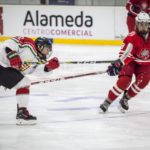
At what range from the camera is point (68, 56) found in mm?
8000

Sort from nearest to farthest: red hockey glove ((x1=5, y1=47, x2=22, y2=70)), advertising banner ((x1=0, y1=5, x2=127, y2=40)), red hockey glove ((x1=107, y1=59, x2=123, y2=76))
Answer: red hockey glove ((x1=5, y1=47, x2=22, y2=70))
red hockey glove ((x1=107, y1=59, x2=123, y2=76))
advertising banner ((x1=0, y1=5, x2=127, y2=40))

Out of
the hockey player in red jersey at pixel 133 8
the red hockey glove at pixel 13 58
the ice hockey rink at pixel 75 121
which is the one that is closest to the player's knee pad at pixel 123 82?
the ice hockey rink at pixel 75 121

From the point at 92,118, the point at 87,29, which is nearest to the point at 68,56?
the point at 87,29

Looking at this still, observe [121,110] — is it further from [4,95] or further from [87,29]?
[87,29]

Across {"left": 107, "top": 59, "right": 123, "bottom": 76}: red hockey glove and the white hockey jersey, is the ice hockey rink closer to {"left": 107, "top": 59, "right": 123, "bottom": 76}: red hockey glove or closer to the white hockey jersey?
{"left": 107, "top": 59, "right": 123, "bottom": 76}: red hockey glove

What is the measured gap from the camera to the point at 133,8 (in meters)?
6.00

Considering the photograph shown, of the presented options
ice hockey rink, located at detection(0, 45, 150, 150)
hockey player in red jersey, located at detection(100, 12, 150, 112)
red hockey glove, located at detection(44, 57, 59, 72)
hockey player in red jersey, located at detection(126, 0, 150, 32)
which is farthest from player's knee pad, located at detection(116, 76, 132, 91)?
hockey player in red jersey, located at detection(126, 0, 150, 32)

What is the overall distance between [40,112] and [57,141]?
38.8 inches

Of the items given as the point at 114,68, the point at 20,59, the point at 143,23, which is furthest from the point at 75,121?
the point at 143,23

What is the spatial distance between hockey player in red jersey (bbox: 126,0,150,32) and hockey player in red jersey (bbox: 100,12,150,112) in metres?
1.66

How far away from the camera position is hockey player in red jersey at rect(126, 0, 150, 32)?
19.6 feet

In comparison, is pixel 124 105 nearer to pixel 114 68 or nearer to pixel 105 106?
pixel 105 106

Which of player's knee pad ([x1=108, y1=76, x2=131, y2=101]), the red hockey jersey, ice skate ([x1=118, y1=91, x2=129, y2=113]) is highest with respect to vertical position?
the red hockey jersey

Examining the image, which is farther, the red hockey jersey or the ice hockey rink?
the red hockey jersey
